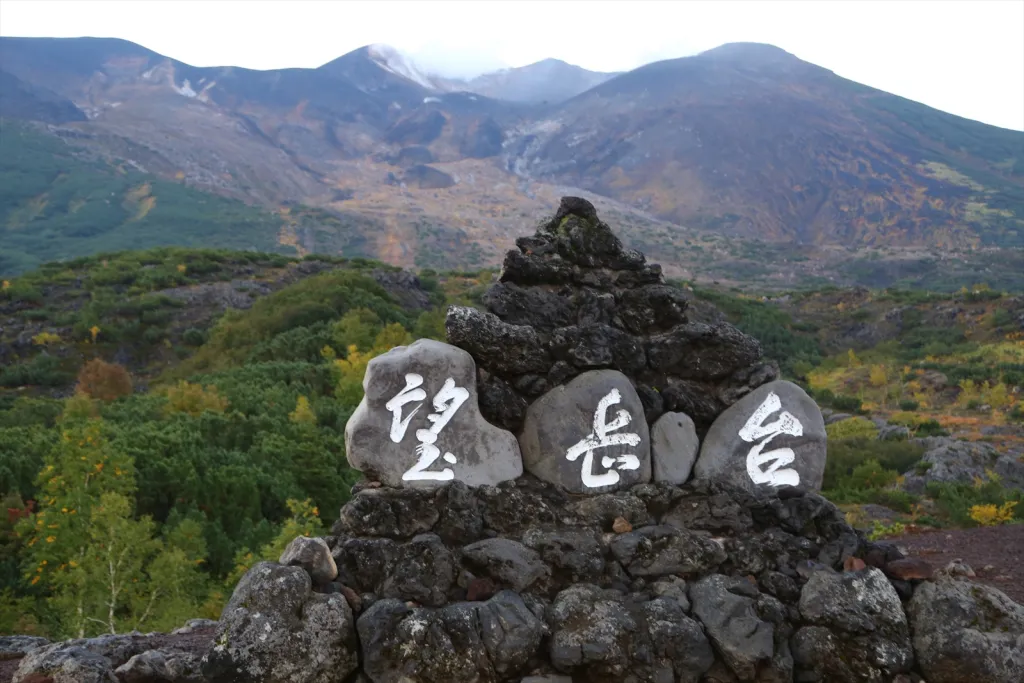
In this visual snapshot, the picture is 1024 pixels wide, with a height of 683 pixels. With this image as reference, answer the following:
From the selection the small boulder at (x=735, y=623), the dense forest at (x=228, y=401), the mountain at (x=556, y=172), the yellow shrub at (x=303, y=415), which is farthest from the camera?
the mountain at (x=556, y=172)

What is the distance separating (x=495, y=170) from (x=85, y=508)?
540 ft

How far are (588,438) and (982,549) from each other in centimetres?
921

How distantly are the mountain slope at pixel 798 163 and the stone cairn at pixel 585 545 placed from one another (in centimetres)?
12305

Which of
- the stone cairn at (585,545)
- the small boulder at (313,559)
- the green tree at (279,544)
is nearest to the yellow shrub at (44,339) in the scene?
the green tree at (279,544)

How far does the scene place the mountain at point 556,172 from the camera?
10012cm

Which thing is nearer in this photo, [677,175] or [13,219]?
[13,219]

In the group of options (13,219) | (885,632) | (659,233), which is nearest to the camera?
(885,632)

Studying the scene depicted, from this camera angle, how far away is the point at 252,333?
31.0 meters

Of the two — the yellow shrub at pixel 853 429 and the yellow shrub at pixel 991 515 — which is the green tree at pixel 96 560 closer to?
the yellow shrub at pixel 991 515

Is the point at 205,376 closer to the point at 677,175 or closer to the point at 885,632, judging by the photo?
the point at 885,632

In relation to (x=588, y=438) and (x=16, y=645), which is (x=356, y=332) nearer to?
(x=16, y=645)

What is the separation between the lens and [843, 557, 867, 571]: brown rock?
14.6ft

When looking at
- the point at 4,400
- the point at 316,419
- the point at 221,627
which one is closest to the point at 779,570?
the point at 221,627

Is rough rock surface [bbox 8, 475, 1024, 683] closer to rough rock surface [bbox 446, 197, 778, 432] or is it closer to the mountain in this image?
rough rock surface [bbox 446, 197, 778, 432]
